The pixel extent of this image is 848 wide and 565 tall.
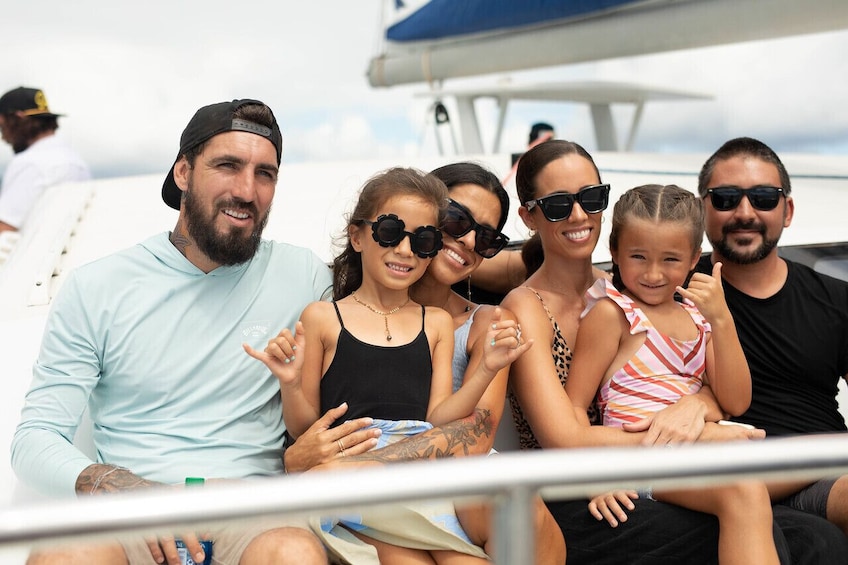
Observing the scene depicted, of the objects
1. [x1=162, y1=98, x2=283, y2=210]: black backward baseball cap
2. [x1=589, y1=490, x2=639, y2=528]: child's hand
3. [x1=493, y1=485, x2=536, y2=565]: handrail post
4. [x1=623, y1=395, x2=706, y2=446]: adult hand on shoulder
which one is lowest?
[x1=589, y1=490, x2=639, y2=528]: child's hand

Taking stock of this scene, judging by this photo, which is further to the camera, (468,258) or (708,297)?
(468,258)

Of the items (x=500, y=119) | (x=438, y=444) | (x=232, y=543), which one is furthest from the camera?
(x=500, y=119)

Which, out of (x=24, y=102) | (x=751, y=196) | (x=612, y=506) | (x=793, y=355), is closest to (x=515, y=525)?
(x=612, y=506)

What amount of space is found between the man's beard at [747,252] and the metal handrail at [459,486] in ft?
4.62

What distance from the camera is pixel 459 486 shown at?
0.98 meters

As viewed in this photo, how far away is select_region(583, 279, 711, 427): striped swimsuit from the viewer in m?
2.14

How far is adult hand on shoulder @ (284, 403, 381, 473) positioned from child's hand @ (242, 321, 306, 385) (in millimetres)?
136

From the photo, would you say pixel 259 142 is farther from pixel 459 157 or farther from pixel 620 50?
pixel 620 50

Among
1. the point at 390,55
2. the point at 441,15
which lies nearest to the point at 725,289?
the point at 441,15

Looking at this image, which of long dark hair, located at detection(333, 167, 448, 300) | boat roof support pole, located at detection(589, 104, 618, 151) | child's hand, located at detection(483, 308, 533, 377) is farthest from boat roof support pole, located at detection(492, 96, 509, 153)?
child's hand, located at detection(483, 308, 533, 377)

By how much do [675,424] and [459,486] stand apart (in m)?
1.18

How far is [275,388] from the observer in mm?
2141

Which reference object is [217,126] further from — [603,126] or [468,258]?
[603,126]

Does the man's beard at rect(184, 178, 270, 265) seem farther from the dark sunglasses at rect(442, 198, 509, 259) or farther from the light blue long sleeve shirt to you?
the dark sunglasses at rect(442, 198, 509, 259)
